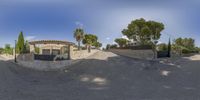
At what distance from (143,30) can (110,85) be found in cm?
3945

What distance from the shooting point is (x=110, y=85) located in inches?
642

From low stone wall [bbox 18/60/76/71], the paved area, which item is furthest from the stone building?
the paved area

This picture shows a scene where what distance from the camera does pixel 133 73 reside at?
2122cm

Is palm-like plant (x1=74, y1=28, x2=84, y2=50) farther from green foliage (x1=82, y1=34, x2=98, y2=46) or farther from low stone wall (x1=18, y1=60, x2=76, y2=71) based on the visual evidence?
low stone wall (x1=18, y1=60, x2=76, y2=71)

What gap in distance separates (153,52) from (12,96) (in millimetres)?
24499

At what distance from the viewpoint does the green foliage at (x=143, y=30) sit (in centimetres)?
5441

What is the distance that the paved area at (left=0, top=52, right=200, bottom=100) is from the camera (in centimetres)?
1273

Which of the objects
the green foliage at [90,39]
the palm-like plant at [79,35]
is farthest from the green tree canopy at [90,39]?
the palm-like plant at [79,35]

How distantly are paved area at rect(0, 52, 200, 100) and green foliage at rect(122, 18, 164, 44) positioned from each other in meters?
30.2

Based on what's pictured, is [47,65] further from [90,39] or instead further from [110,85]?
[90,39]

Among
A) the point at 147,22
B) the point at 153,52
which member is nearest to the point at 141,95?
the point at 153,52

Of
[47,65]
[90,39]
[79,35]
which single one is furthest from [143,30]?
[47,65]

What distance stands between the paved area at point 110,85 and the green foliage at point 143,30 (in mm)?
30220

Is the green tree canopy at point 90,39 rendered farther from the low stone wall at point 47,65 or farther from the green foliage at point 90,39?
the low stone wall at point 47,65
